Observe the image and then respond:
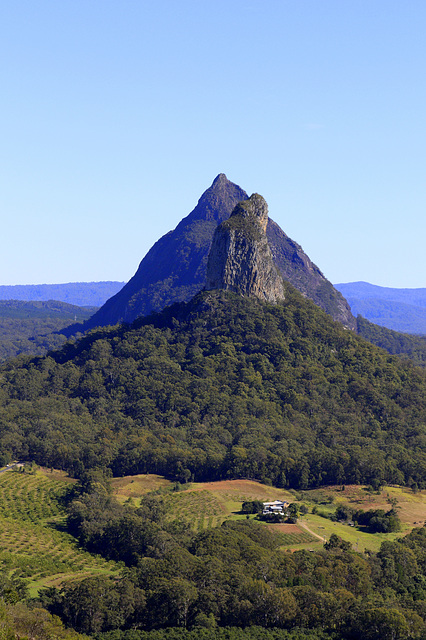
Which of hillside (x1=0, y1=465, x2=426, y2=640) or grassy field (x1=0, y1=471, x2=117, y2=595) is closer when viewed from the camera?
hillside (x1=0, y1=465, x2=426, y2=640)

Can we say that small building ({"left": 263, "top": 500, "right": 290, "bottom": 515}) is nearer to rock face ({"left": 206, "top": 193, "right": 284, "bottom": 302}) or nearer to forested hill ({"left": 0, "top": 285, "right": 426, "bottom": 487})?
forested hill ({"left": 0, "top": 285, "right": 426, "bottom": 487})

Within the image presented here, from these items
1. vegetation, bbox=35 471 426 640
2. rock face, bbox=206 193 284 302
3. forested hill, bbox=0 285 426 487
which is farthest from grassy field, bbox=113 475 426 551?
rock face, bbox=206 193 284 302

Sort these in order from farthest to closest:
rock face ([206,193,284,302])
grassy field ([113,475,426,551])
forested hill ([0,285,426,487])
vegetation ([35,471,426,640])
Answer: rock face ([206,193,284,302])
forested hill ([0,285,426,487])
grassy field ([113,475,426,551])
vegetation ([35,471,426,640])

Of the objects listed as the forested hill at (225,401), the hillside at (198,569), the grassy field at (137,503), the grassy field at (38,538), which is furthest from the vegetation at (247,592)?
the forested hill at (225,401)

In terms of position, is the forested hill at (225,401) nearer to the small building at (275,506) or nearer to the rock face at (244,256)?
the rock face at (244,256)

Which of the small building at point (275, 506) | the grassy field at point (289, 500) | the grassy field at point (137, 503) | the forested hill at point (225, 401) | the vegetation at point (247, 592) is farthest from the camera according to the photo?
the forested hill at point (225, 401)

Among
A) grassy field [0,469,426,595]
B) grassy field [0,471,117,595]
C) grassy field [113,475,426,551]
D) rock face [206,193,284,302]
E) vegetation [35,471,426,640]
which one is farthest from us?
rock face [206,193,284,302]

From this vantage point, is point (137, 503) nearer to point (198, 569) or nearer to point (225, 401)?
point (198, 569)
